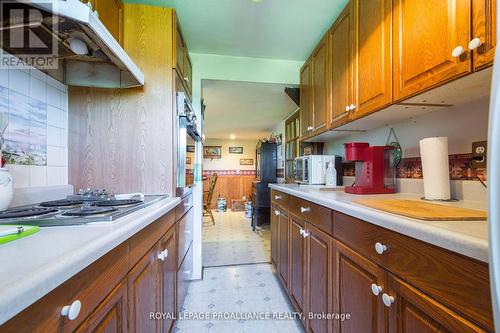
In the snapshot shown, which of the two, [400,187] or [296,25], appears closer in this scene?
[400,187]

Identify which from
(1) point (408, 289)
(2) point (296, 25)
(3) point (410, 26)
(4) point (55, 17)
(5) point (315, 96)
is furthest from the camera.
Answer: (5) point (315, 96)

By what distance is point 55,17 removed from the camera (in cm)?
77

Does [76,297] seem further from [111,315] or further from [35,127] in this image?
[35,127]

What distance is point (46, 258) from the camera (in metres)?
0.41

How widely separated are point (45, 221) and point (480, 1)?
1.47 metres

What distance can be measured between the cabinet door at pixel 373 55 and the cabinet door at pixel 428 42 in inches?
2.1

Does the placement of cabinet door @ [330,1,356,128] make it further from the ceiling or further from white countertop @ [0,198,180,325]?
white countertop @ [0,198,180,325]

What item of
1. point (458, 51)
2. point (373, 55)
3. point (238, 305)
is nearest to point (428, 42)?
point (458, 51)

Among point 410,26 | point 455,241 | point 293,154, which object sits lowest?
point 455,241

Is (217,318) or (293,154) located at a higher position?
(293,154)

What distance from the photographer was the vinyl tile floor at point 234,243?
2.70m

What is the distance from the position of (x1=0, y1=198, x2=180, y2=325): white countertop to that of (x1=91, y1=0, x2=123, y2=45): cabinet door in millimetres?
1128

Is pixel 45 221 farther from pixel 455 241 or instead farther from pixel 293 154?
pixel 293 154

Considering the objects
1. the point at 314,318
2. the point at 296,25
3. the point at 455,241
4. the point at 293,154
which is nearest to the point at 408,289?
the point at 455,241
